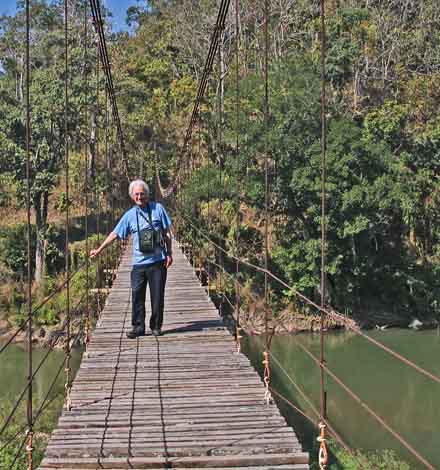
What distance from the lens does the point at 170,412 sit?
2.40 m

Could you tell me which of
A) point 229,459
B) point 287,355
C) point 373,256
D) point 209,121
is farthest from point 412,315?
point 229,459

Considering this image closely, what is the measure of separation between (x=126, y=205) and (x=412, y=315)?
22.2 ft

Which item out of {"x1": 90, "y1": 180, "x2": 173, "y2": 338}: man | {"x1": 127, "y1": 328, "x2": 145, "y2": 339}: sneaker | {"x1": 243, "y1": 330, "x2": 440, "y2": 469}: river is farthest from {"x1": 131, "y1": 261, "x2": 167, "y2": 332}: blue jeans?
{"x1": 243, "y1": 330, "x2": 440, "y2": 469}: river

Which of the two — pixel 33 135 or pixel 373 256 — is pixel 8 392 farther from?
pixel 373 256

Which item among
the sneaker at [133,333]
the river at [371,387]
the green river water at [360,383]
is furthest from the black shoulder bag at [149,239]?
the green river water at [360,383]

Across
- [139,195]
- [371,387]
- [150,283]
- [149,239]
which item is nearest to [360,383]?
[371,387]

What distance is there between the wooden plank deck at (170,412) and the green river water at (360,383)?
3.87 m

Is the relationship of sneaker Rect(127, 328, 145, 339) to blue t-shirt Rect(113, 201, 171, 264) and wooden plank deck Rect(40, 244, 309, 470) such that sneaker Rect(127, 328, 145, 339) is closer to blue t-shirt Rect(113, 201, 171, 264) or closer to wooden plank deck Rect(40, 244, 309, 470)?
wooden plank deck Rect(40, 244, 309, 470)

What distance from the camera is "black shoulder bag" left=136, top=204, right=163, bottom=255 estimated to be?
10.9 feet

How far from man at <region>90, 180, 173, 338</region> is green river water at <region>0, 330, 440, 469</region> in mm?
3930

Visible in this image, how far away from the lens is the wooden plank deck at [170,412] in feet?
6.62

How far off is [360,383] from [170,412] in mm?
7443

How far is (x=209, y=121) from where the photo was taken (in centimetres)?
1515

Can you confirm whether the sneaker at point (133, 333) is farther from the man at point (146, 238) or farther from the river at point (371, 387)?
the river at point (371, 387)
